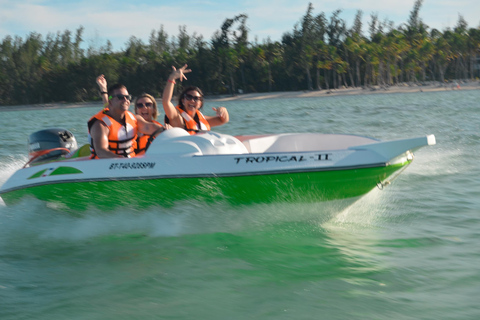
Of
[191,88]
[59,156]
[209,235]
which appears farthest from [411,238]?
[59,156]

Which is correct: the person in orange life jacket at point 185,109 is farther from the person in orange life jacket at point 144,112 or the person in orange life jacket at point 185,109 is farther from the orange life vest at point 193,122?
the person in orange life jacket at point 144,112

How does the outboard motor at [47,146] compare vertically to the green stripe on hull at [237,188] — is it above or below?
above

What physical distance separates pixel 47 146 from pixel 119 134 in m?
1.34

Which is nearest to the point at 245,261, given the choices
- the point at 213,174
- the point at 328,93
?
the point at 213,174

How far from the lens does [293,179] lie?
4.22m

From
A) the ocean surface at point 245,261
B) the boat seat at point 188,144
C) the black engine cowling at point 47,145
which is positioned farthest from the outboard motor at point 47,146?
the boat seat at point 188,144

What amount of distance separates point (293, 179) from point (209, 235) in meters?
0.90

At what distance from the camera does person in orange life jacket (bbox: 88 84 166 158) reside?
4617 millimetres

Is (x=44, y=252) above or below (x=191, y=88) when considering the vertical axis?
below

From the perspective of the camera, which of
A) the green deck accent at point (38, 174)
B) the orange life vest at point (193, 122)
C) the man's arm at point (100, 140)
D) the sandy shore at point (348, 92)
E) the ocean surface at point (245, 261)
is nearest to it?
the ocean surface at point (245, 261)

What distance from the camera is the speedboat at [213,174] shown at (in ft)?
13.7

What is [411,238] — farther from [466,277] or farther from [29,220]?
[29,220]

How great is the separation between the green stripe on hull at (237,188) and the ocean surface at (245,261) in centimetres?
10

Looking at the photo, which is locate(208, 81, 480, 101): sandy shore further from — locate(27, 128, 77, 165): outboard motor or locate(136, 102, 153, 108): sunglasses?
locate(136, 102, 153, 108): sunglasses
